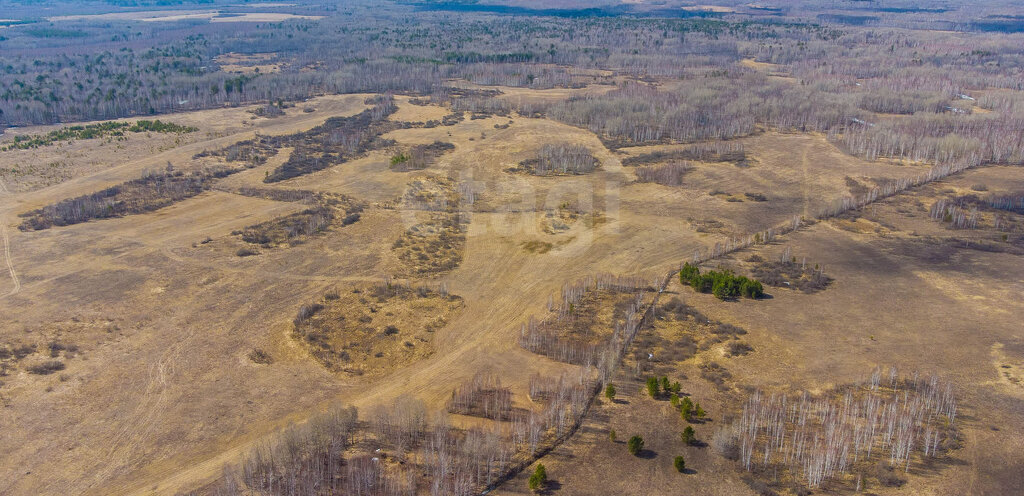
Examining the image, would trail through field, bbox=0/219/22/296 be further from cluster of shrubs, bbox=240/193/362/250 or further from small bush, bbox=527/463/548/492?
small bush, bbox=527/463/548/492

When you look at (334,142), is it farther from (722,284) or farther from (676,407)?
(676,407)

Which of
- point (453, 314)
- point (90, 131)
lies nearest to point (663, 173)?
point (453, 314)

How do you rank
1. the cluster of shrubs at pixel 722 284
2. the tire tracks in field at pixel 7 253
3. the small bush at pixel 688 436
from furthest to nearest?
the tire tracks in field at pixel 7 253
the cluster of shrubs at pixel 722 284
the small bush at pixel 688 436

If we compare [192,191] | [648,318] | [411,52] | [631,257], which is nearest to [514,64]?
[411,52]

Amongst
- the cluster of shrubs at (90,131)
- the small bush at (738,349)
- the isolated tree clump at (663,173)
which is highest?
the cluster of shrubs at (90,131)

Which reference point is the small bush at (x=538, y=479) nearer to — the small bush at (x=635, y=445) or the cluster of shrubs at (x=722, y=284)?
the small bush at (x=635, y=445)

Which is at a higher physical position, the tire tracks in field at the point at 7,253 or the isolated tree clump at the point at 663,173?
the isolated tree clump at the point at 663,173

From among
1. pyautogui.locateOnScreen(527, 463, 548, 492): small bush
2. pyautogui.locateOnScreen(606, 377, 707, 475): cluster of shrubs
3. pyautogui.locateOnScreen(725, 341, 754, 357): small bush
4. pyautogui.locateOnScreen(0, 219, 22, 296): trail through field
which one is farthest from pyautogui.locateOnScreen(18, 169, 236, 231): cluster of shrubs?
pyautogui.locateOnScreen(725, 341, 754, 357): small bush

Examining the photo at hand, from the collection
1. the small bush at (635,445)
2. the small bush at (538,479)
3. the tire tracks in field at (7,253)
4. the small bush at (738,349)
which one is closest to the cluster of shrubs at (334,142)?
the tire tracks in field at (7,253)
